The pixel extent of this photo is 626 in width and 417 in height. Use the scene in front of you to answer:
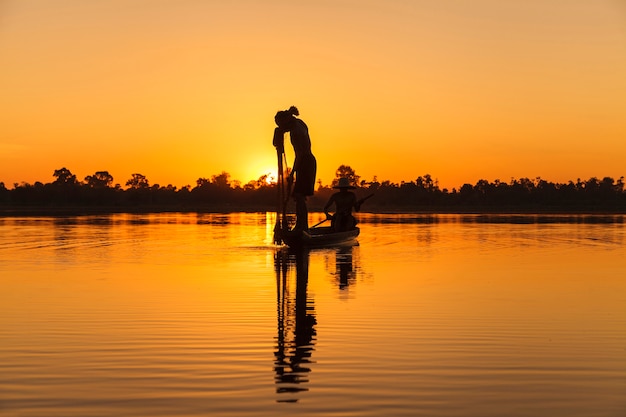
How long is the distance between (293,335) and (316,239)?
18.2m

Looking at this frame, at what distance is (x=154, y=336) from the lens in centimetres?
1155

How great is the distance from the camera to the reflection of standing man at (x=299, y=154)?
98.2ft

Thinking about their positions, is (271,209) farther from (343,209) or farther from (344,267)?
(344,267)

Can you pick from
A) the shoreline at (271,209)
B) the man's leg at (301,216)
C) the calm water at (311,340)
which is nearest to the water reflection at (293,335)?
the calm water at (311,340)

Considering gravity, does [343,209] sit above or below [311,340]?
above

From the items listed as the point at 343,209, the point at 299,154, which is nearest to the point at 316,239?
the point at 299,154

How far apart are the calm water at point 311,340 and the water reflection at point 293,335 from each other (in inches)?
1.4

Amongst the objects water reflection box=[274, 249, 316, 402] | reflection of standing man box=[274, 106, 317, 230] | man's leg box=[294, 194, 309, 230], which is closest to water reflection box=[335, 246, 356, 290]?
water reflection box=[274, 249, 316, 402]

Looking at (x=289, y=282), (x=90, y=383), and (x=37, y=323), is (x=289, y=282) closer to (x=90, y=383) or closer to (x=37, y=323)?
(x=37, y=323)

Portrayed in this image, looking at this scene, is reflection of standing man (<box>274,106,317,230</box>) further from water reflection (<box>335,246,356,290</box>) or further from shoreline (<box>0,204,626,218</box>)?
shoreline (<box>0,204,626,218</box>)

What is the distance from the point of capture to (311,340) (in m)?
11.3

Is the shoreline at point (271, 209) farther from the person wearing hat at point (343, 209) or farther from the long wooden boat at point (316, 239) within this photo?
the long wooden boat at point (316, 239)

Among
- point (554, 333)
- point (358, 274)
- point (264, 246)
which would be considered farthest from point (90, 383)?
point (264, 246)

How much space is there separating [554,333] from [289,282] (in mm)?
7945
